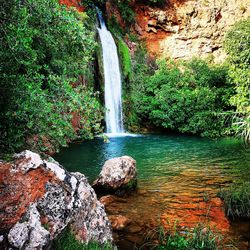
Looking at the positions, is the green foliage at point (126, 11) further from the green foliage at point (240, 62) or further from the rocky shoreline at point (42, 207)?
the rocky shoreline at point (42, 207)

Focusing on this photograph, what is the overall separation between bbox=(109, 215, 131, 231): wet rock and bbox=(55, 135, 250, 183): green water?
3.31 metres

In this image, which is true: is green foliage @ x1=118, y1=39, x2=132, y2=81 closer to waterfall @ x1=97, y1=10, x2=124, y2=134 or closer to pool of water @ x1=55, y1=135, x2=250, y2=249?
waterfall @ x1=97, y1=10, x2=124, y2=134

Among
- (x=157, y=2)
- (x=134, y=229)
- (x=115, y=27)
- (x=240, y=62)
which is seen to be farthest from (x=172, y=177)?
(x=157, y=2)

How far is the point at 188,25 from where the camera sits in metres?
28.4

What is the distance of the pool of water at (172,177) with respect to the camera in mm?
6176

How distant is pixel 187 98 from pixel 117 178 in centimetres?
1464

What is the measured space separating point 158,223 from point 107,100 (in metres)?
16.6

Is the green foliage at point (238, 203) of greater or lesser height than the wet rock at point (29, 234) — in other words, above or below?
below

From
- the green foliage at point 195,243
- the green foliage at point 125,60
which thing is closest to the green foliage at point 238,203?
the green foliage at point 195,243

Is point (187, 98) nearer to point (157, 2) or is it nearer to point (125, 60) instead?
point (125, 60)

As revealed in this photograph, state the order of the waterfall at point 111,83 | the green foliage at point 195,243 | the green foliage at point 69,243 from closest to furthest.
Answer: the green foliage at point 69,243, the green foliage at point 195,243, the waterfall at point 111,83

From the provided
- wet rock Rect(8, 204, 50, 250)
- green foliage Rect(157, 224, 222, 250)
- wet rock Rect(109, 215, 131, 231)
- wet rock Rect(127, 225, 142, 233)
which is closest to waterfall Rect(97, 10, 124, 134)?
wet rock Rect(109, 215, 131, 231)

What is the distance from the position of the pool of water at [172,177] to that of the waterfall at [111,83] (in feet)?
15.0

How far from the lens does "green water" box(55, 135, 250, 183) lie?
35.5ft
